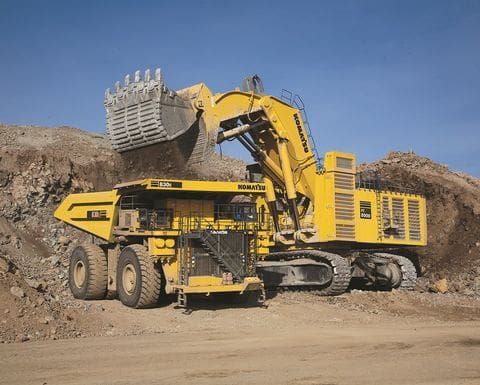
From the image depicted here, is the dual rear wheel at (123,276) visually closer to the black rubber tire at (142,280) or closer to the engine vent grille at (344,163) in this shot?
the black rubber tire at (142,280)

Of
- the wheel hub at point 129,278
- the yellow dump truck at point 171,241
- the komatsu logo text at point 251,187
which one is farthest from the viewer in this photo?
the komatsu logo text at point 251,187

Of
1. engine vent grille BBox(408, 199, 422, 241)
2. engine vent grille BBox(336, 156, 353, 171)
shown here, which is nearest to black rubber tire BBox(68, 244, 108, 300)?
engine vent grille BBox(336, 156, 353, 171)

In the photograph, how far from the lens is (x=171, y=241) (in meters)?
16.0

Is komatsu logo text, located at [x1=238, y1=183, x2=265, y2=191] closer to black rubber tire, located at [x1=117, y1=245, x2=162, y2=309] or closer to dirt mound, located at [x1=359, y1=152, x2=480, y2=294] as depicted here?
black rubber tire, located at [x1=117, y1=245, x2=162, y2=309]

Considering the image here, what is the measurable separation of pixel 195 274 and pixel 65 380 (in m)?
7.68

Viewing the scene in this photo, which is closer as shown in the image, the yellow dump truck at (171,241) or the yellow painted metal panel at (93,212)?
the yellow dump truck at (171,241)

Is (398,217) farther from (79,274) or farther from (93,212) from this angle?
(79,274)

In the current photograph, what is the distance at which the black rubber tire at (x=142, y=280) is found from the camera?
15.7 m

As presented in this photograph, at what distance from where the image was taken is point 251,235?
55.5ft

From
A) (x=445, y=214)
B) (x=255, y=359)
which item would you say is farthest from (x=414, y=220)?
(x=255, y=359)

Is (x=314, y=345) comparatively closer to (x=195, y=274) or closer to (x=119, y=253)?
(x=195, y=274)

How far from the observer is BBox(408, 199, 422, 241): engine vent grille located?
2161cm

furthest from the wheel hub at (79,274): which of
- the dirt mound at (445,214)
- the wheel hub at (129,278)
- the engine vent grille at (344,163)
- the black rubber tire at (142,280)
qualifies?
the dirt mound at (445,214)

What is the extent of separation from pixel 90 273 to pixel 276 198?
239 inches
